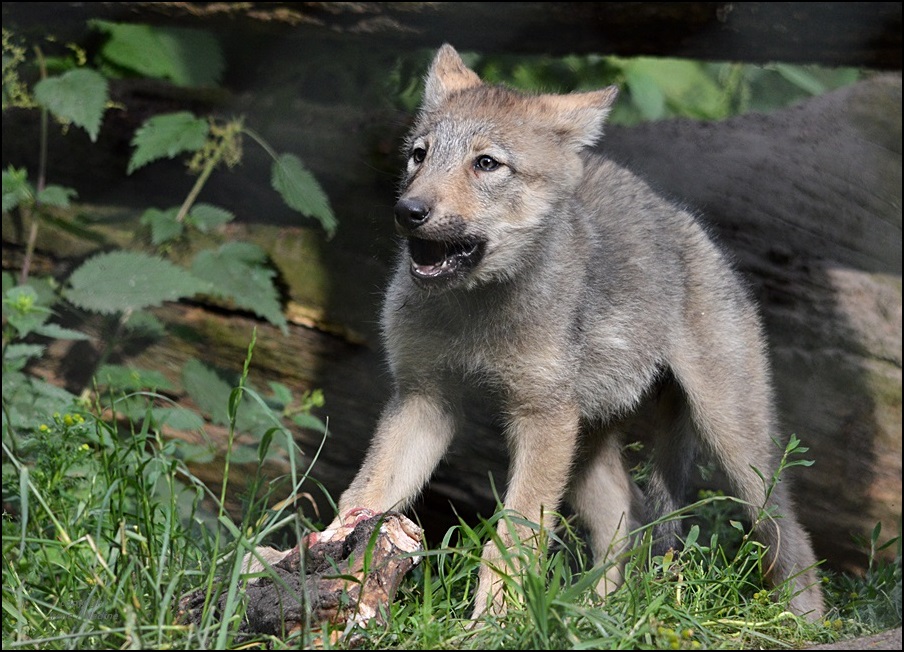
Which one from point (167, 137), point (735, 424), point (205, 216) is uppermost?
point (167, 137)

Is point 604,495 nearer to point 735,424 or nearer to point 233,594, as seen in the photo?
point 735,424

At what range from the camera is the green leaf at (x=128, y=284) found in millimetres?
4820

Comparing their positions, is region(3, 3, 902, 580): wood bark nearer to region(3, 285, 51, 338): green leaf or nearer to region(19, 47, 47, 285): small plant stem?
region(19, 47, 47, 285): small plant stem

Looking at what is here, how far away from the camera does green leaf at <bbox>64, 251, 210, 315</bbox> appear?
482cm

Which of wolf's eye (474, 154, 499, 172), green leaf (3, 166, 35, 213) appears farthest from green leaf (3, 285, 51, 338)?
wolf's eye (474, 154, 499, 172)

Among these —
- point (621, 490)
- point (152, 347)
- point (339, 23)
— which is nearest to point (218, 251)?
point (152, 347)

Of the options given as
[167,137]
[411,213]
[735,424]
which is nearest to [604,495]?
[735,424]

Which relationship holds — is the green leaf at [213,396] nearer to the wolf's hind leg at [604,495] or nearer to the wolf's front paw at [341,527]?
the wolf's hind leg at [604,495]

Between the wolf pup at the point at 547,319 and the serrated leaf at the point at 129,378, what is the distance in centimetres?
151

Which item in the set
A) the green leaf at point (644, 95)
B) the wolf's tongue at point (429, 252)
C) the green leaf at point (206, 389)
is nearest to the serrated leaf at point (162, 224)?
the green leaf at point (206, 389)

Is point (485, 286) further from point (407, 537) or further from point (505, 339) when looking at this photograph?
point (407, 537)

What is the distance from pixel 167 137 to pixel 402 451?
2.28 meters

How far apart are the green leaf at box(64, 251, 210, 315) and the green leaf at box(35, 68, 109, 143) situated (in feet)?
2.10

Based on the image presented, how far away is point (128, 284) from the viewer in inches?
192
